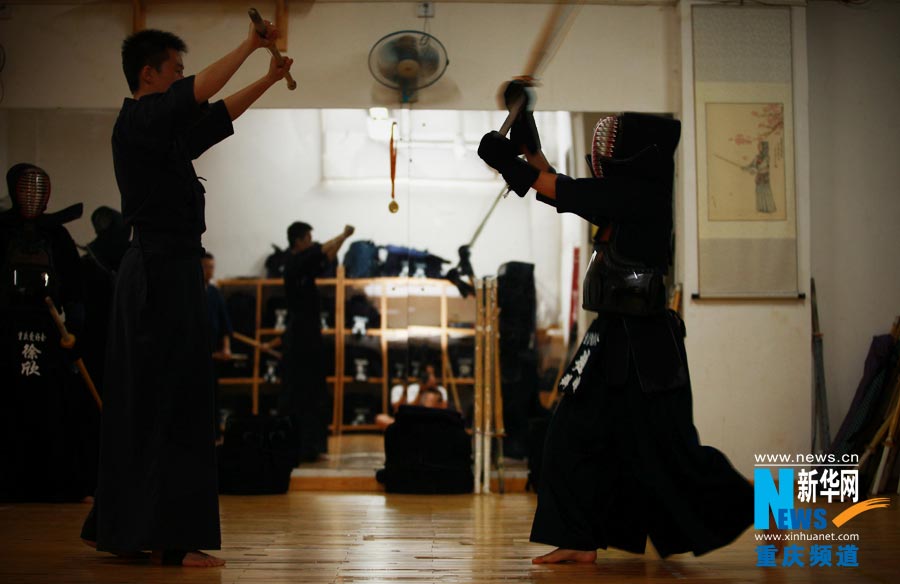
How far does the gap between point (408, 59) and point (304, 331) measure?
214 cm

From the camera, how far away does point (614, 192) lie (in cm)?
291

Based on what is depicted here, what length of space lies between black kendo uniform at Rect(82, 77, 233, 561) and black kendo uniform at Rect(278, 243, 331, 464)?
3483 mm

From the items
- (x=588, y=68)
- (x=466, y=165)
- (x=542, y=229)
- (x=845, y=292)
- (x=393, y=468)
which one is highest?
(x=588, y=68)

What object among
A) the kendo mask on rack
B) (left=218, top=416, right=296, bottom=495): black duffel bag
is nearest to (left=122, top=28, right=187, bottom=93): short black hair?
the kendo mask on rack

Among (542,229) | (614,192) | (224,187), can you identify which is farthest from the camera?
(224,187)

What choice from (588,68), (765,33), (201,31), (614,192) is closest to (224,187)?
(201,31)

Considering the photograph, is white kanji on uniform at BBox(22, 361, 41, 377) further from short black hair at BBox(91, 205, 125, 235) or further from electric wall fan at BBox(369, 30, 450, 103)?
electric wall fan at BBox(369, 30, 450, 103)

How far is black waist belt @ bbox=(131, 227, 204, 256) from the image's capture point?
2.89 meters

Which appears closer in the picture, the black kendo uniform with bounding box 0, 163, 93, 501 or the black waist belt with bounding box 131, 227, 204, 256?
the black waist belt with bounding box 131, 227, 204, 256

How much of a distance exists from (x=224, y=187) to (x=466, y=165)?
288 cm

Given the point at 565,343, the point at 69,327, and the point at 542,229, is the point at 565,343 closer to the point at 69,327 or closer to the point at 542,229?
the point at 542,229

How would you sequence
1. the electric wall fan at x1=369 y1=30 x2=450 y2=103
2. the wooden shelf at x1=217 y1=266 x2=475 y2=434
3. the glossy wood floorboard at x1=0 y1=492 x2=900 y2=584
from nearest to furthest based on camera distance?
the glossy wood floorboard at x1=0 y1=492 x2=900 y2=584 → the electric wall fan at x1=369 y1=30 x2=450 y2=103 → the wooden shelf at x1=217 y1=266 x2=475 y2=434

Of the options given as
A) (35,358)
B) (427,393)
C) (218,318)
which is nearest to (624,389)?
(427,393)

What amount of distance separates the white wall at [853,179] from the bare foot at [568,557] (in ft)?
10.8
